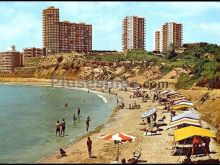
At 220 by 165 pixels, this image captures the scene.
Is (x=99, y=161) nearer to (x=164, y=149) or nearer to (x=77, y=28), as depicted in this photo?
(x=164, y=149)

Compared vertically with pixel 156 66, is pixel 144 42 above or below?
above

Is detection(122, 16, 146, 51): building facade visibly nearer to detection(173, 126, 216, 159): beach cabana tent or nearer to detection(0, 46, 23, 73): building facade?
detection(0, 46, 23, 73): building facade

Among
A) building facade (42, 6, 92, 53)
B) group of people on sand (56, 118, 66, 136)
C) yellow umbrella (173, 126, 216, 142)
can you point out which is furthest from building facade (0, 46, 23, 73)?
yellow umbrella (173, 126, 216, 142)

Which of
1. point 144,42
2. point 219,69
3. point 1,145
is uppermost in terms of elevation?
point 144,42

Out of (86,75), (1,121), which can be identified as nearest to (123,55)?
(86,75)

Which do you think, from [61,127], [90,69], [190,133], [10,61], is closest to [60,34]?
[10,61]

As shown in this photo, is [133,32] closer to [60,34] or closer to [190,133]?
[60,34]

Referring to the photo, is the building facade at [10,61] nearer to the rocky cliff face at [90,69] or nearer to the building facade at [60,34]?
the building facade at [60,34]

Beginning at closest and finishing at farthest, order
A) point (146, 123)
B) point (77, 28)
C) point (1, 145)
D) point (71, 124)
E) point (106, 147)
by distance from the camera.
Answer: point (106, 147) < point (1, 145) < point (146, 123) < point (71, 124) < point (77, 28)

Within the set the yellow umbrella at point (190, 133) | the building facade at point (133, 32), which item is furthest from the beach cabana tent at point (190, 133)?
the building facade at point (133, 32)
